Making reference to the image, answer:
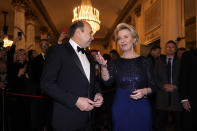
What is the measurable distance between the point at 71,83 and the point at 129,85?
88 cm

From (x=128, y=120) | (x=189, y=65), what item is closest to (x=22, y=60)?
(x=128, y=120)

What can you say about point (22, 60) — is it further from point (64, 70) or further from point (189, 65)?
point (189, 65)

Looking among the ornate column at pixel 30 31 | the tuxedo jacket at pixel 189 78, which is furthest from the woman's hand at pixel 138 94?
the ornate column at pixel 30 31

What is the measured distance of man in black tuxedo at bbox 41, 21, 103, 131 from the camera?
5.51ft

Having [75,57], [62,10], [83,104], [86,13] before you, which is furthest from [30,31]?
[83,104]

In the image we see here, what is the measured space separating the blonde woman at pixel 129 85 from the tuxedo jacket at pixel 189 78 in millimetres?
958

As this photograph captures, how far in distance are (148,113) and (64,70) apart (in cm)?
124

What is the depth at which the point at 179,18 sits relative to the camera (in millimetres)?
7832

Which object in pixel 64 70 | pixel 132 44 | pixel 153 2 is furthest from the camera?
pixel 153 2

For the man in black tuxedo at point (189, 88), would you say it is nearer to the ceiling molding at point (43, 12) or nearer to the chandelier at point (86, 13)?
the chandelier at point (86, 13)

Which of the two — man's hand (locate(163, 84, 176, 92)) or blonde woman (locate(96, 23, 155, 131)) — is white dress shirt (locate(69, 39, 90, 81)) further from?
man's hand (locate(163, 84, 176, 92))

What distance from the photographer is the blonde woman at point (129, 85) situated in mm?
2330

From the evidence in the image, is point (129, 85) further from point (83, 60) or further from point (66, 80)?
point (66, 80)

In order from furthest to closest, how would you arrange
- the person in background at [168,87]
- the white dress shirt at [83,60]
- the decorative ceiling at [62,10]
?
the decorative ceiling at [62,10], the person in background at [168,87], the white dress shirt at [83,60]
